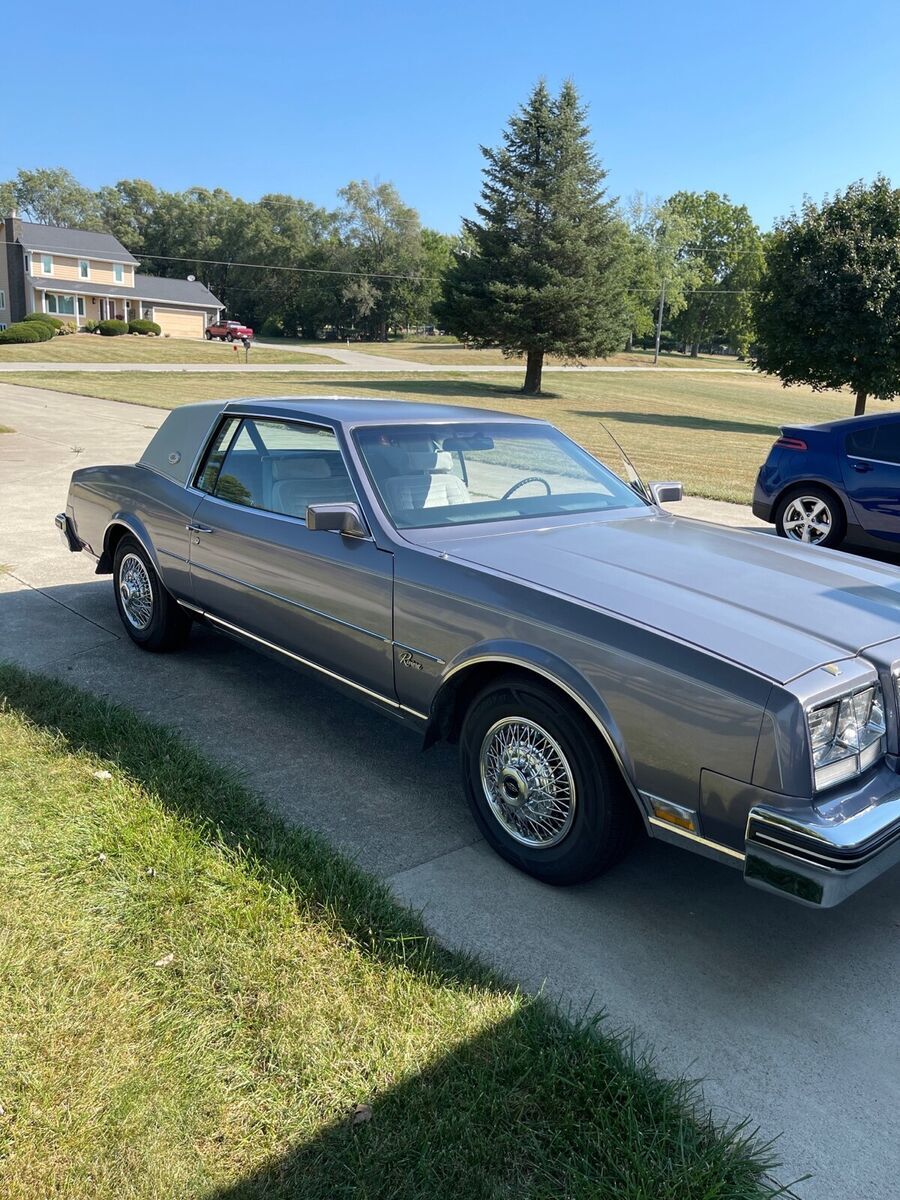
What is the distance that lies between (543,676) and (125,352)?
48.7m

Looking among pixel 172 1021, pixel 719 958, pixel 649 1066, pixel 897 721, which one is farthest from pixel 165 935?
pixel 897 721

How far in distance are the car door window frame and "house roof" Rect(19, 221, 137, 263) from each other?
6818 centimetres

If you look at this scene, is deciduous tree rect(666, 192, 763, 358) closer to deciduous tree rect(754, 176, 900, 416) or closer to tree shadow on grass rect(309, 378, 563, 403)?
tree shadow on grass rect(309, 378, 563, 403)

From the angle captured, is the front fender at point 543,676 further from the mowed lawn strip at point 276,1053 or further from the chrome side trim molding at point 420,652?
the mowed lawn strip at point 276,1053

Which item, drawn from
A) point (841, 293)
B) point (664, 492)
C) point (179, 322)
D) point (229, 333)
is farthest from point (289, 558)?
point (179, 322)

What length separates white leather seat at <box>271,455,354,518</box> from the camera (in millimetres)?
4156

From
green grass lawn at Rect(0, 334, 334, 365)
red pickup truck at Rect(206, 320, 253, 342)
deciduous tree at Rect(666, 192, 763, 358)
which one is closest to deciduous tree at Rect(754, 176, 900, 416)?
green grass lawn at Rect(0, 334, 334, 365)

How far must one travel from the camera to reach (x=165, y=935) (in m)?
2.85

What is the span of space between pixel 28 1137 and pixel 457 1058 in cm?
104

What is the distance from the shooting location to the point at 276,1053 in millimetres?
2404

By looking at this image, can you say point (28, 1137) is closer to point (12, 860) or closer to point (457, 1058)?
point (457, 1058)

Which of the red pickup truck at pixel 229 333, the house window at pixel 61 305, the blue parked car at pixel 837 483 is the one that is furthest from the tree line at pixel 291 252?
the blue parked car at pixel 837 483

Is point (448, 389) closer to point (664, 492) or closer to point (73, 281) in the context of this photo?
point (664, 492)

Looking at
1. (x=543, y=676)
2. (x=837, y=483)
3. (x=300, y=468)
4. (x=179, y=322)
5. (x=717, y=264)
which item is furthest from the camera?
(x=717, y=264)
